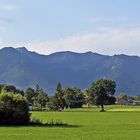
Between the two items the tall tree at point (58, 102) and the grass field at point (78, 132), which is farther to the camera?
the tall tree at point (58, 102)

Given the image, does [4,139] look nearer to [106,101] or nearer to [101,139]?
[101,139]

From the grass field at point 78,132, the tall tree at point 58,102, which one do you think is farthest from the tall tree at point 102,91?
the grass field at point 78,132

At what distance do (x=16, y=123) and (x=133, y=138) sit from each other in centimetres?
2793

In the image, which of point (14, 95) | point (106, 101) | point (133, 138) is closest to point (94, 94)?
point (106, 101)

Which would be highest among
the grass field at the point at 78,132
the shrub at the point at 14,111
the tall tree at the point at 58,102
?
the tall tree at the point at 58,102

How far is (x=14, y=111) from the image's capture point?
216 feet

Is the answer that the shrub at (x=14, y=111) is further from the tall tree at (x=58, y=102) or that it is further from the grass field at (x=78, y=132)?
the tall tree at (x=58, y=102)

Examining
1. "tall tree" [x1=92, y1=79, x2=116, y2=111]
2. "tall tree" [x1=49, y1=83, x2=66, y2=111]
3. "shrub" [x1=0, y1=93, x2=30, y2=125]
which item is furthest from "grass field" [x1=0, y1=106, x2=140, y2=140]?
"tall tree" [x1=49, y1=83, x2=66, y2=111]

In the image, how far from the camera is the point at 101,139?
1577 inches

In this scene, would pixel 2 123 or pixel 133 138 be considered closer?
pixel 133 138

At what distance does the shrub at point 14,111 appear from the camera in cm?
6562

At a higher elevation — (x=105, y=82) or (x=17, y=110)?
(x=105, y=82)

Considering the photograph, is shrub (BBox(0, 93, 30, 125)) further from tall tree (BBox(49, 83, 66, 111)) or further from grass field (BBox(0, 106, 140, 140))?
tall tree (BBox(49, 83, 66, 111))

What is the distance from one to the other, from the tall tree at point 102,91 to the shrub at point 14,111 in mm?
113879
